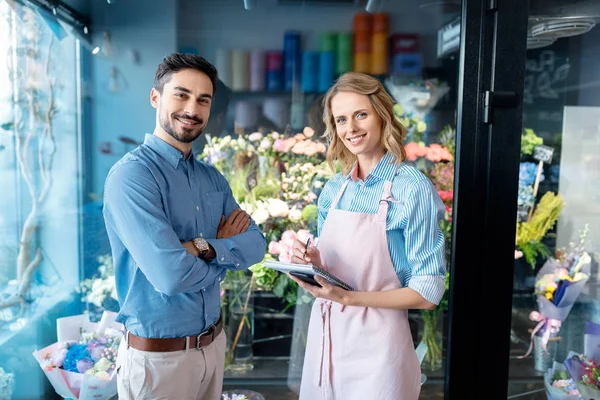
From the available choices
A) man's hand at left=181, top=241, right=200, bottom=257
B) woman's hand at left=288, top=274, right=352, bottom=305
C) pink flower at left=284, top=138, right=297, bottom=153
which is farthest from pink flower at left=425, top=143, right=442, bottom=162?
man's hand at left=181, top=241, right=200, bottom=257

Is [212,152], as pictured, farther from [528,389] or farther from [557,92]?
[528,389]

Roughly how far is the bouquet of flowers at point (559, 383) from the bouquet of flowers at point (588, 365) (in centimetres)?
2

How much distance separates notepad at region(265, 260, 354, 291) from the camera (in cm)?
165

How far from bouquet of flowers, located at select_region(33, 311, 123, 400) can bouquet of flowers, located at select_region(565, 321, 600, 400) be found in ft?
6.70

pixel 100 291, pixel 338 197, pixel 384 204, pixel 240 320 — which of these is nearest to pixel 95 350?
pixel 100 291

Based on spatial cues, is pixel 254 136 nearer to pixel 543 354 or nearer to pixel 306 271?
pixel 306 271

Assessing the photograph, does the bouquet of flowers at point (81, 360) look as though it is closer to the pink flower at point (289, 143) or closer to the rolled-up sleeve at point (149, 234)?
the rolled-up sleeve at point (149, 234)

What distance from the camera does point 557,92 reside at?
2.61m

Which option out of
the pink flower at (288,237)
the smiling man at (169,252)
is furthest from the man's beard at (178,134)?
the pink flower at (288,237)

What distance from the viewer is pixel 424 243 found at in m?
1.75

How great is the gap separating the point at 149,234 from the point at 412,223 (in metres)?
0.78

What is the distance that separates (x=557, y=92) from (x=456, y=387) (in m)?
1.39

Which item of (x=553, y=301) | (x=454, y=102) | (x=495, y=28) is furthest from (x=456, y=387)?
(x=495, y=28)

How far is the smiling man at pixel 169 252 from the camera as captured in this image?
1637mm
